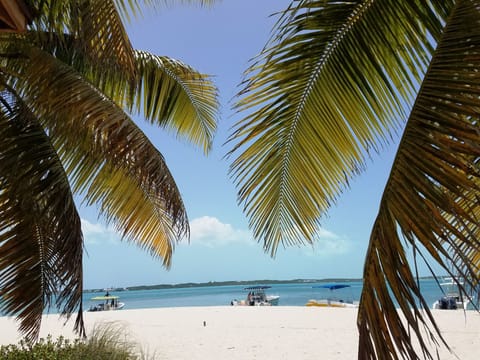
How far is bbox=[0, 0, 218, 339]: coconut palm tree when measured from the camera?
3.86m

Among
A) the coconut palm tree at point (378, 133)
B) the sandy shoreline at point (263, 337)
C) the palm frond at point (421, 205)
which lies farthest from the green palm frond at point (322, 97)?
the sandy shoreline at point (263, 337)

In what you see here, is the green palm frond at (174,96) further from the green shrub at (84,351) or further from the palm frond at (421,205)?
the palm frond at (421,205)

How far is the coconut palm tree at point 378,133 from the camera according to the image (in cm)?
125

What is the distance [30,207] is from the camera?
425 cm

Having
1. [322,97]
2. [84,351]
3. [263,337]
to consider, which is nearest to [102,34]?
[322,97]

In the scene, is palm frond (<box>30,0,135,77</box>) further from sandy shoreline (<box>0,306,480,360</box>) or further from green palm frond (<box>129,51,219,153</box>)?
sandy shoreline (<box>0,306,480,360</box>)

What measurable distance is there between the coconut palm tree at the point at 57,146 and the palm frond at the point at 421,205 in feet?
9.56

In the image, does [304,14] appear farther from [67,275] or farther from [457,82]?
[67,275]

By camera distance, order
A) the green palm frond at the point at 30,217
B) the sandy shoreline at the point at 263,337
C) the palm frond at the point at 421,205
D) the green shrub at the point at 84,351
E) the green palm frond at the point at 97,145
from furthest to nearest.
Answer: the sandy shoreline at the point at 263,337 → the green shrub at the point at 84,351 → the green palm frond at the point at 97,145 → the green palm frond at the point at 30,217 → the palm frond at the point at 421,205

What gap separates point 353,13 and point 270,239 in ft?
5.17

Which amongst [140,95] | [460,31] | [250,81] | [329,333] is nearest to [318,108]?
[250,81]

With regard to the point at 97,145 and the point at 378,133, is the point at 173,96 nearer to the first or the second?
the point at 97,145

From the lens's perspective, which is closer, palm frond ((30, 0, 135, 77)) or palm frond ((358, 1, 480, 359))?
palm frond ((358, 1, 480, 359))

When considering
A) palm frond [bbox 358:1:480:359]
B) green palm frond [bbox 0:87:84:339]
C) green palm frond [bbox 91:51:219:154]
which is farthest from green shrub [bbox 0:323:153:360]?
palm frond [bbox 358:1:480:359]
